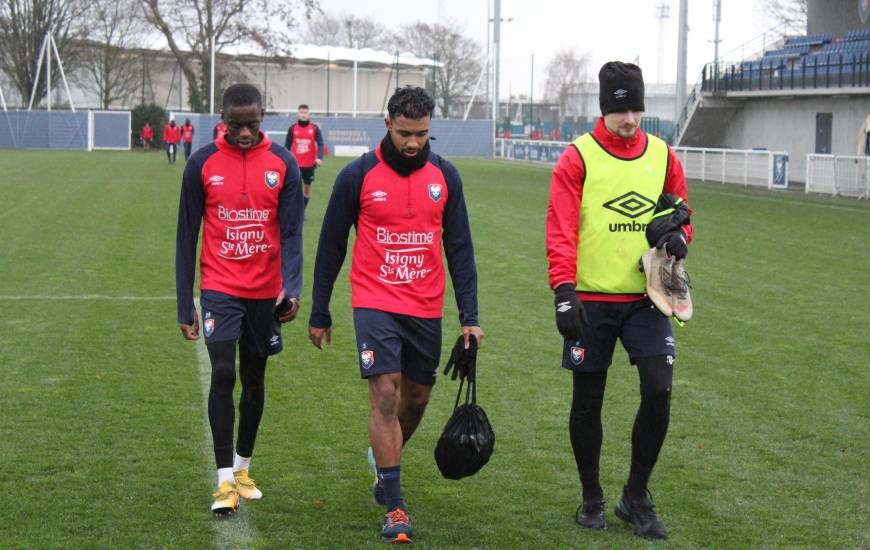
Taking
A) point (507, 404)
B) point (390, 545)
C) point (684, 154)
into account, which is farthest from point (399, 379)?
point (684, 154)

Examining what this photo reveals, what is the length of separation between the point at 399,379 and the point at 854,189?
25.4m

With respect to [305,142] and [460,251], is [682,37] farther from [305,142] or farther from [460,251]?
[460,251]

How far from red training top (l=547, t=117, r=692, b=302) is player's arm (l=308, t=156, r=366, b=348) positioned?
33.1 inches

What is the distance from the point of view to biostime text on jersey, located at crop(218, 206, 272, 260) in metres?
5.46

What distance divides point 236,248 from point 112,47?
232 ft

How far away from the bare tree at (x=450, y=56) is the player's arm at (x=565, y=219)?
7556 cm

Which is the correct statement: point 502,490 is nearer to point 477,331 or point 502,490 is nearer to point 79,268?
point 477,331

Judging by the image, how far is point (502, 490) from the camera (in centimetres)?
578

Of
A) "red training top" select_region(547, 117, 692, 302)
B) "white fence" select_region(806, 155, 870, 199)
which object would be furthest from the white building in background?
"red training top" select_region(547, 117, 692, 302)

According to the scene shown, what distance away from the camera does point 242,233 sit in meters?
5.48

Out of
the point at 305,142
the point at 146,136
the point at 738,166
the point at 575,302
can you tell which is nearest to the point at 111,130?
the point at 146,136

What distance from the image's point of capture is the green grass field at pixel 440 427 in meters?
5.18

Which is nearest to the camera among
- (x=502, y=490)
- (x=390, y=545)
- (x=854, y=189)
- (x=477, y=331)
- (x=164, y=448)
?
(x=390, y=545)

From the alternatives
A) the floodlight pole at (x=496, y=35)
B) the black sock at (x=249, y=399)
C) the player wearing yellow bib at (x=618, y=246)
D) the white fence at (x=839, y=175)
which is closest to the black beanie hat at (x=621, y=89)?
the player wearing yellow bib at (x=618, y=246)
